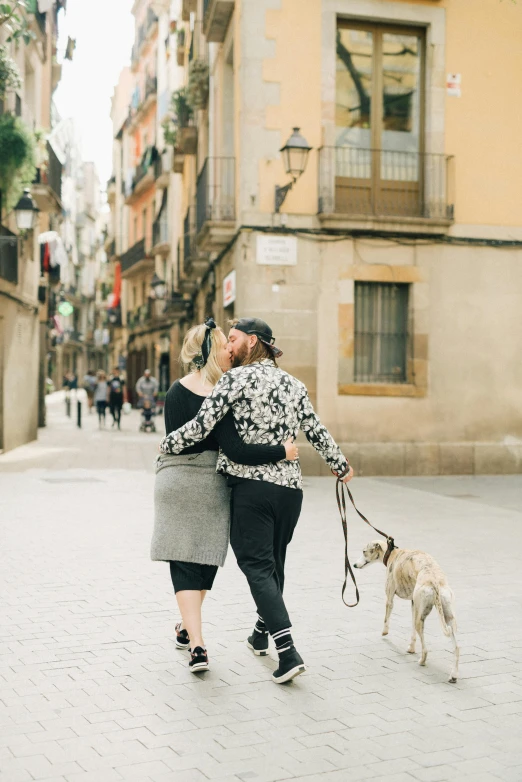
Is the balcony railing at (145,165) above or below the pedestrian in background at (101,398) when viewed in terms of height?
above

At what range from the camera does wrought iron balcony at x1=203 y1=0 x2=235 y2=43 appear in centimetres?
1571

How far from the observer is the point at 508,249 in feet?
51.6

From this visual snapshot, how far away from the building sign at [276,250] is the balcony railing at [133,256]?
29.2 meters

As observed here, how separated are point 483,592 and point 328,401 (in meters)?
8.49

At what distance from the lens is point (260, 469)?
463cm

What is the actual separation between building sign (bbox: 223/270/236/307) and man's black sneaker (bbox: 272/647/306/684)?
11.3 meters

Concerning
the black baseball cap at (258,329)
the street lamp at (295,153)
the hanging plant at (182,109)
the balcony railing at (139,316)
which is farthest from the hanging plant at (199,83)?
the balcony railing at (139,316)

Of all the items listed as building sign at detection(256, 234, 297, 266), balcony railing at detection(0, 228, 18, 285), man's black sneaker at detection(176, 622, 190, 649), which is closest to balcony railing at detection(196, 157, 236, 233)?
building sign at detection(256, 234, 297, 266)

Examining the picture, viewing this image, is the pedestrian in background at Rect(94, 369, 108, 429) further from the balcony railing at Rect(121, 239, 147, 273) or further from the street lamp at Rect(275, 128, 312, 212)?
the balcony railing at Rect(121, 239, 147, 273)

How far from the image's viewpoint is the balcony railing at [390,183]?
15203 mm

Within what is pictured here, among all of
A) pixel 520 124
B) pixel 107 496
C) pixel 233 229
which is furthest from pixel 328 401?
pixel 520 124

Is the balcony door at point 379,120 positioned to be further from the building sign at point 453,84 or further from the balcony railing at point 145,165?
the balcony railing at point 145,165

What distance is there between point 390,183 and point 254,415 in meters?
11.6

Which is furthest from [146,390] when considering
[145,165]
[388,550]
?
[388,550]
